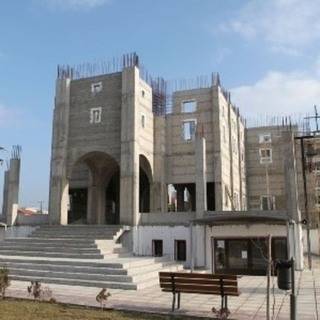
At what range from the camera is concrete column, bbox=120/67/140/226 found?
1121 inches

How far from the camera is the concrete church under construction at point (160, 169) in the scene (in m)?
23.6

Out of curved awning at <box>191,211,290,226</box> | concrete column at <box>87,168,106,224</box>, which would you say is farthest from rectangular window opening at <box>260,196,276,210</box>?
curved awning at <box>191,211,290,226</box>

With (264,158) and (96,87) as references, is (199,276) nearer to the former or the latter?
(96,87)

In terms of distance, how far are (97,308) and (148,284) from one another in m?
5.34

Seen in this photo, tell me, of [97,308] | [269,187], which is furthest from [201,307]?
[269,187]

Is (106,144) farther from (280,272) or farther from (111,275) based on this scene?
(280,272)

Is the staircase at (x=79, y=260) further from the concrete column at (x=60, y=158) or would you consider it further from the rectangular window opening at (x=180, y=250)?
the concrete column at (x=60, y=158)

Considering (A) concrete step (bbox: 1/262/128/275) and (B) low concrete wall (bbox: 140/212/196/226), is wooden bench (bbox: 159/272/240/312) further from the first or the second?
(B) low concrete wall (bbox: 140/212/196/226)

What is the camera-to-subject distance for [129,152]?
29.5 metres

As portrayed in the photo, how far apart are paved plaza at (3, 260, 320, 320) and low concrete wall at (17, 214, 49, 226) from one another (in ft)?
45.4

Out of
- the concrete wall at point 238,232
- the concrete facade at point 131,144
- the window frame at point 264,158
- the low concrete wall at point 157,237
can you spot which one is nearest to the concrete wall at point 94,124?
the concrete facade at point 131,144

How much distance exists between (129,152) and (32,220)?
29.9 ft

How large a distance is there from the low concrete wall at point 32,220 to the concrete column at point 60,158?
3.20ft

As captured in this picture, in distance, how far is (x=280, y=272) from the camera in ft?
29.5
